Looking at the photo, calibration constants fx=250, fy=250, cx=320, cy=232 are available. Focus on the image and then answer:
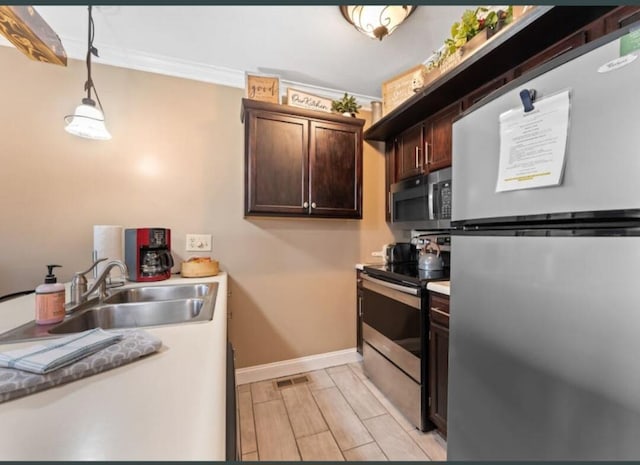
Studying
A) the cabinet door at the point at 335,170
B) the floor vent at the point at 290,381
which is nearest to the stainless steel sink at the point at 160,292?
the cabinet door at the point at 335,170

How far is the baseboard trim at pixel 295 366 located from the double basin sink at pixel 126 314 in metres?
1.05

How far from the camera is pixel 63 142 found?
162 centimetres

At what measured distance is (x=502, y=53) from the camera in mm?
1175

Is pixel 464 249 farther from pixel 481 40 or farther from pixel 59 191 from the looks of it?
pixel 59 191

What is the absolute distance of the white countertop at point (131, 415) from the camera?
359mm

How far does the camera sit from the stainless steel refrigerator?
1.76 ft

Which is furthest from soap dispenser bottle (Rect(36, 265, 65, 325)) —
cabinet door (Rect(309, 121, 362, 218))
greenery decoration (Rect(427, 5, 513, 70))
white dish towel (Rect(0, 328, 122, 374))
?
greenery decoration (Rect(427, 5, 513, 70))

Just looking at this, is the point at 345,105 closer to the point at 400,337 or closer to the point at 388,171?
the point at 388,171

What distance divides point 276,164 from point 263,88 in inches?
22.7

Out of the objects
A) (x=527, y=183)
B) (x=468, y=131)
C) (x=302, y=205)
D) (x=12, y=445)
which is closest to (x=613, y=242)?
(x=527, y=183)

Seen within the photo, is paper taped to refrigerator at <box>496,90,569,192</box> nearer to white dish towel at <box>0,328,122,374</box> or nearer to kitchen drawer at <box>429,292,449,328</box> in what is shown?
kitchen drawer at <box>429,292,449,328</box>

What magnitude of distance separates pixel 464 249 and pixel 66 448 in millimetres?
1085

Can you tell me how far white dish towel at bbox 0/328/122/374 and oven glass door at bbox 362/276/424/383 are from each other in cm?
137

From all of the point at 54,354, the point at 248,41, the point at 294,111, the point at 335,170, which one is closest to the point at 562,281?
the point at 54,354
